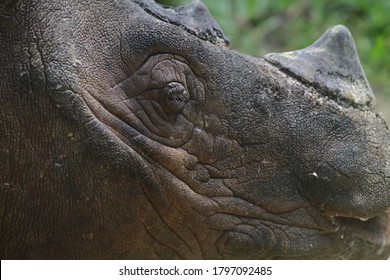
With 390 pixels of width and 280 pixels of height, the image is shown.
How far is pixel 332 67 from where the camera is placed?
3.89 metres

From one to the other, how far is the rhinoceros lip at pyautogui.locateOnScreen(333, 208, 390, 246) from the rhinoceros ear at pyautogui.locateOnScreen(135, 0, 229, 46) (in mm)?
922

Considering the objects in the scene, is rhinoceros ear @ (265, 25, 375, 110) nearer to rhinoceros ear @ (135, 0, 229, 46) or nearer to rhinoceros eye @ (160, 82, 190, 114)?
rhinoceros ear @ (135, 0, 229, 46)

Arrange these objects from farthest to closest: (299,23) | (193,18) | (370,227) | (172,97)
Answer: (299,23) < (370,227) < (193,18) < (172,97)

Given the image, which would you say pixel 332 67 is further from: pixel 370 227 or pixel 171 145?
pixel 171 145

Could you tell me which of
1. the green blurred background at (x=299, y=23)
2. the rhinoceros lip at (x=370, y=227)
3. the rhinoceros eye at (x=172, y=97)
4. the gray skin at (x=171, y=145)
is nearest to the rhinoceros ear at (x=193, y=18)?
the gray skin at (x=171, y=145)

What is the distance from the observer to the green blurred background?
857 cm

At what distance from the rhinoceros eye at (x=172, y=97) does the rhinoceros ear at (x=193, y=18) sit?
247mm

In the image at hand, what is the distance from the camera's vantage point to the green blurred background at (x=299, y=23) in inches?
337

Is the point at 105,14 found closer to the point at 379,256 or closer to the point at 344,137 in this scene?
the point at 344,137

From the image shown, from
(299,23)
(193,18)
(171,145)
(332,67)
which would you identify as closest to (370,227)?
(332,67)

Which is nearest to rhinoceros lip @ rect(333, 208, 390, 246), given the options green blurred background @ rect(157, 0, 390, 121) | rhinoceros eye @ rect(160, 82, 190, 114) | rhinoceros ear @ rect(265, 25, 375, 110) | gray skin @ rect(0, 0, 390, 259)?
gray skin @ rect(0, 0, 390, 259)

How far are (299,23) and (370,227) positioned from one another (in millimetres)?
5570

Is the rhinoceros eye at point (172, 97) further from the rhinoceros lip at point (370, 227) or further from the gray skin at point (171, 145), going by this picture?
the rhinoceros lip at point (370, 227)

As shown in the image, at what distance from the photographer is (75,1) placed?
361cm
